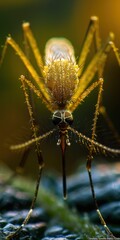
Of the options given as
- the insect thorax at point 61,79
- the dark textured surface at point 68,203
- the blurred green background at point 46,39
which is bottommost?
the dark textured surface at point 68,203

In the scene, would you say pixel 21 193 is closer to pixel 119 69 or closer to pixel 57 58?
pixel 57 58

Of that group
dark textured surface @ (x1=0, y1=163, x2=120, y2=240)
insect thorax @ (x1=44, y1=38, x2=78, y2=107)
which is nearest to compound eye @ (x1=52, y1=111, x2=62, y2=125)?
insect thorax @ (x1=44, y1=38, x2=78, y2=107)

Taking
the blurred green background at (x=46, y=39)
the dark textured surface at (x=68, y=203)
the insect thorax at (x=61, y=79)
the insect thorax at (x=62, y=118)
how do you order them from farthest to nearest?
the blurred green background at (x=46, y=39) < the insect thorax at (x=61, y=79) < the insect thorax at (x=62, y=118) < the dark textured surface at (x=68, y=203)

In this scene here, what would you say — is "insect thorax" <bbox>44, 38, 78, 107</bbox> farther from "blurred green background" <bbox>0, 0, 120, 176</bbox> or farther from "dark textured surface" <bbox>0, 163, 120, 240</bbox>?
"blurred green background" <bbox>0, 0, 120, 176</bbox>

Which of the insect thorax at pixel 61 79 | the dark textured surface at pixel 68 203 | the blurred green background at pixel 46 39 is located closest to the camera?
the dark textured surface at pixel 68 203

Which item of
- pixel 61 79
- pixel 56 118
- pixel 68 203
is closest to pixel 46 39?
pixel 61 79

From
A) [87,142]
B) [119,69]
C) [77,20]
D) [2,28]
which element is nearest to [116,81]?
[119,69]

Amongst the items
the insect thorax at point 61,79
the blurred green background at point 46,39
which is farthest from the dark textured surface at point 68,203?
the blurred green background at point 46,39

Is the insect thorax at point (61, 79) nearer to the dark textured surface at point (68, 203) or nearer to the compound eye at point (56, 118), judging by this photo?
the compound eye at point (56, 118)

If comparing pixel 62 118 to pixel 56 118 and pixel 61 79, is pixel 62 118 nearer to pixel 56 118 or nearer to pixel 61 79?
pixel 56 118

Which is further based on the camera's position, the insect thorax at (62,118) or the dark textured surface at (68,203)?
the insect thorax at (62,118)
